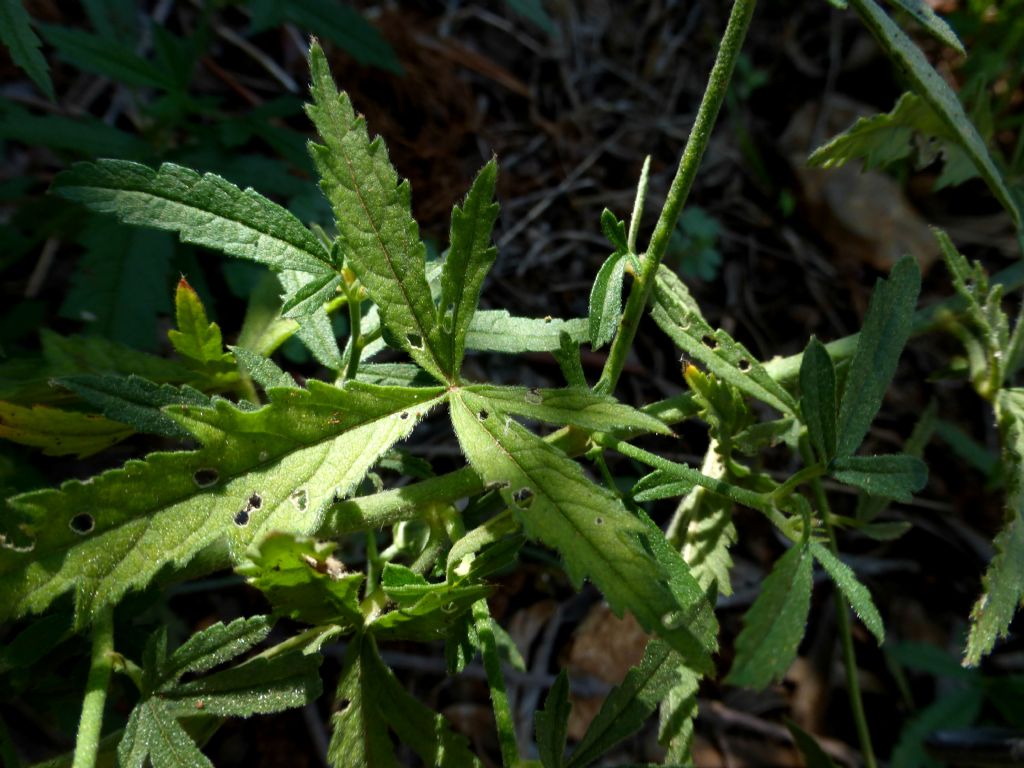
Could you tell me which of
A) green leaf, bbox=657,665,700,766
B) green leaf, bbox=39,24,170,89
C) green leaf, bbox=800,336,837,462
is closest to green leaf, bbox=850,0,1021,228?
green leaf, bbox=800,336,837,462

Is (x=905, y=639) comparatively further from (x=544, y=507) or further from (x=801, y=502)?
(x=544, y=507)

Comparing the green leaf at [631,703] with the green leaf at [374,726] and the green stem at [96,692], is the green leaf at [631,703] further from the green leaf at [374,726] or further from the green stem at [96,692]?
the green stem at [96,692]

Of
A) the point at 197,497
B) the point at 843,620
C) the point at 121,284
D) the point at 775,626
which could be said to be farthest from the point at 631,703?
the point at 121,284

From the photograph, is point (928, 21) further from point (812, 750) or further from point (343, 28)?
point (343, 28)

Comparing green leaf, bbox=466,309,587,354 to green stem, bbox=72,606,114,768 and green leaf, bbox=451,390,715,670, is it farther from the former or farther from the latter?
green stem, bbox=72,606,114,768

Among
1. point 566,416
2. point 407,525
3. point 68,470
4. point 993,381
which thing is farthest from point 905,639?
point 68,470

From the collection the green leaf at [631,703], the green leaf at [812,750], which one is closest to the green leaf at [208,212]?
the green leaf at [631,703]
